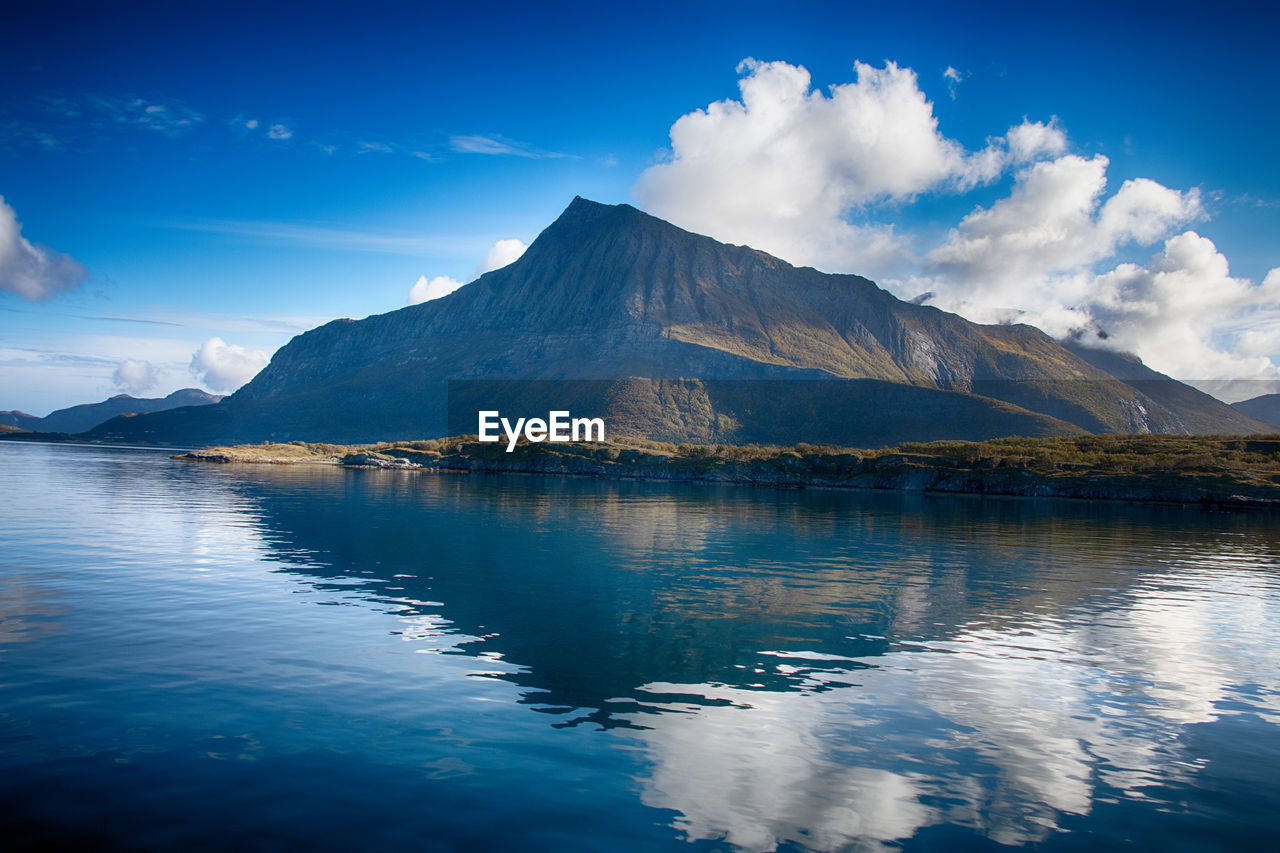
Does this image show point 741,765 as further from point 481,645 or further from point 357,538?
point 357,538

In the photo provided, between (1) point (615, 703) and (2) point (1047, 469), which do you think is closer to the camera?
(1) point (615, 703)

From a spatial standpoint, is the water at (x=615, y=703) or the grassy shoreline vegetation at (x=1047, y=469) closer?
the water at (x=615, y=703)

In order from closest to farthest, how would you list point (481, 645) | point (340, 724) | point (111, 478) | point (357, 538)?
point (340, 724)
point (481, 645)
point (357, 538)
point (111, 478)

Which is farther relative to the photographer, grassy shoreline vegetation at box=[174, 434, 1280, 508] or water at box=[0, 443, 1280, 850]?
grassy shoreline vegetation at box=[174, 434, 1280, 508]

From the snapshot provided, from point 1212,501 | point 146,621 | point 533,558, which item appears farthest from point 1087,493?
point 146,621

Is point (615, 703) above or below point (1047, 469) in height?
below

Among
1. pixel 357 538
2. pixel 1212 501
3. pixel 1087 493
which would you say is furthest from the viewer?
pixel 1087 493

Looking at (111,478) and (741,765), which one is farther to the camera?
(111,478)
